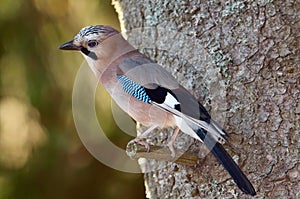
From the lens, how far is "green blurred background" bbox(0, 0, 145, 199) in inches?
99.7

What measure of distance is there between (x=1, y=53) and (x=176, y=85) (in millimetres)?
1142

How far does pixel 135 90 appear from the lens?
161 cm

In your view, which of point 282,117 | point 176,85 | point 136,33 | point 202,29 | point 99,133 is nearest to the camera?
point 176,85

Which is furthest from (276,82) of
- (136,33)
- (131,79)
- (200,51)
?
(136,33)

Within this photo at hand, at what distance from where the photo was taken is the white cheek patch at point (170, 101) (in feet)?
5.11

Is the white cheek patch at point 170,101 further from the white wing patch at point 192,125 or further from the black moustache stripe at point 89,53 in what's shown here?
the black moustache stripe at point 89,53

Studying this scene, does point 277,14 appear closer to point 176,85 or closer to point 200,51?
point 200,51

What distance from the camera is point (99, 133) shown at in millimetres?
2525

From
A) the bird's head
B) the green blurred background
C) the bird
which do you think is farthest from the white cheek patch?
the green blurred background

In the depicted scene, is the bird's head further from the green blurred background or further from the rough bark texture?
the green blurred background

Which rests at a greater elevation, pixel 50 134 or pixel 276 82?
pixel 276 82

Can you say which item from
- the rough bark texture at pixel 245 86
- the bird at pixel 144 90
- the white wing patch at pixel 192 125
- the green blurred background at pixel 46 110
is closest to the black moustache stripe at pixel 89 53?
the bird at pixel 144 90

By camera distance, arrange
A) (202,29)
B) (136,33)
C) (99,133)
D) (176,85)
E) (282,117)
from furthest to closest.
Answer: (99,133), (136,33), (202,29), (282,117), (176,85)

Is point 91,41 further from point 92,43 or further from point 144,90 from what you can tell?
point 144,90
